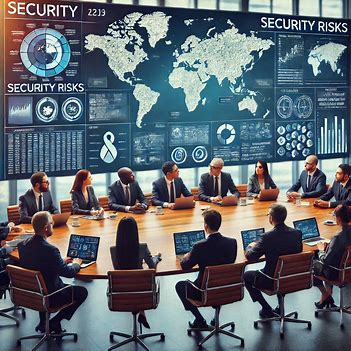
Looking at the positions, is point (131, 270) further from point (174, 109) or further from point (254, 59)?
point (254, 59)

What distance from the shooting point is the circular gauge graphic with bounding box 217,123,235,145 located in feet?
40.9

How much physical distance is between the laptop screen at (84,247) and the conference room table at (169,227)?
0.11m

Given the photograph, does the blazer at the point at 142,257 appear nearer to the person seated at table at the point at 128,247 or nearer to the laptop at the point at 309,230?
the person seated at table at the point at 128,247

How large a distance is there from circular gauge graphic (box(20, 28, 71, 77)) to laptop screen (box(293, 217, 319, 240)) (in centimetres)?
484

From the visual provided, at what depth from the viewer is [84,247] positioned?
7230 mm

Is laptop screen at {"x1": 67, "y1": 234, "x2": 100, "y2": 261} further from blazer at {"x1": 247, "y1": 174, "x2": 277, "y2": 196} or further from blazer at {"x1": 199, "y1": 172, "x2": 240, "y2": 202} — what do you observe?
blazer at {"x1": 247, "y1": 174, "x2": 277, "y2": 196}

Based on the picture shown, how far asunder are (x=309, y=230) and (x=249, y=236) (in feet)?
3.06

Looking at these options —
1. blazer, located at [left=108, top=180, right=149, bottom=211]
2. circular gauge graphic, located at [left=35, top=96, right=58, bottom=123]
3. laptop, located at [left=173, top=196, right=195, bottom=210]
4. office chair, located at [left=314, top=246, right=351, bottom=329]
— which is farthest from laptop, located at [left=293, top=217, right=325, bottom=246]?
circular gauge graphic, located at [left=35, top=96, right=58, bottom=123]

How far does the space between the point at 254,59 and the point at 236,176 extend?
2.21 m

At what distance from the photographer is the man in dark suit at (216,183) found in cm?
1082

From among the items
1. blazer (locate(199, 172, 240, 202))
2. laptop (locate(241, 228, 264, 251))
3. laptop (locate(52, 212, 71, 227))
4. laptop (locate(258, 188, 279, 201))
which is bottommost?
laptop (locate(241, 228, 264, 251))

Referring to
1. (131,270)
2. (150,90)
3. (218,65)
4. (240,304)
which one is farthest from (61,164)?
(131,270)

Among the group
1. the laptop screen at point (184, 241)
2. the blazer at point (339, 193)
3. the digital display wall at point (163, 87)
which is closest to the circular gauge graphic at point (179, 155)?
the digital display wall at point (163, 87)

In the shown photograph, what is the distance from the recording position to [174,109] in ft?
39.4
